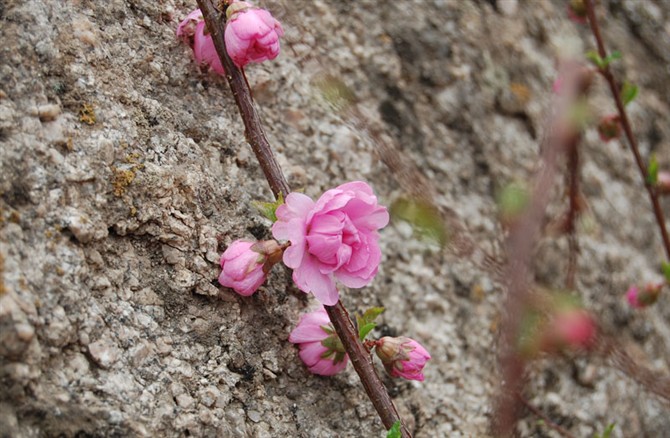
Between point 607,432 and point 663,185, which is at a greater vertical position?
point 663,185

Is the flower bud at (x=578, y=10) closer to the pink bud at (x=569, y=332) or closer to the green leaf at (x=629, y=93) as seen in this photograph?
the green leaf at (x=629, y=93)

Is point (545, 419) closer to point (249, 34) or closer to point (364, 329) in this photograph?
point (364, 329)

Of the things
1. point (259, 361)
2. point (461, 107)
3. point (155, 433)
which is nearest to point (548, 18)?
point (461, 107)

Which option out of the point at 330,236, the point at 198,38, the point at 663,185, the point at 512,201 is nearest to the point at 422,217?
the point at 512,201

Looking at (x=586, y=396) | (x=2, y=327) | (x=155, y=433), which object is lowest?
(x=586, y=396)

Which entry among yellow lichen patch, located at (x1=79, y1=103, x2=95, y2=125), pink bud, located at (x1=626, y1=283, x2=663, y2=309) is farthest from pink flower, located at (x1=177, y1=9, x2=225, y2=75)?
pink bud, located at (x1=626, y1=283, x2=663, y2=309)

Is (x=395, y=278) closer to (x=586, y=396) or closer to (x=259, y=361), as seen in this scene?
(x=259, y=361)

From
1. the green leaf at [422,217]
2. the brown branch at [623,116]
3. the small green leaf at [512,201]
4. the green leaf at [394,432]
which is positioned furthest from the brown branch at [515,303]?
the green leaf at [394,432]

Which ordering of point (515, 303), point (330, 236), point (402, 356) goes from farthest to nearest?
point (515, 303), point (402, 356), point (330, 236)
